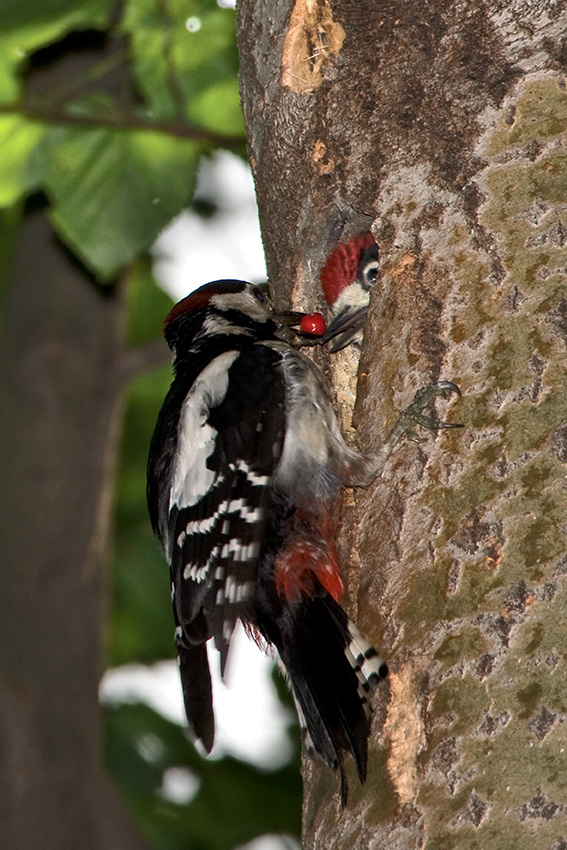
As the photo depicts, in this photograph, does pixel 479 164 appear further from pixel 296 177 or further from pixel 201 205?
pixel 201 205

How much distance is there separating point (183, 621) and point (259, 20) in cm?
155

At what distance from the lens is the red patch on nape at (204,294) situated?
11.7 ft

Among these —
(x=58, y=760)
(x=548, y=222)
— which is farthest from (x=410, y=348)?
(x=58, y=760)

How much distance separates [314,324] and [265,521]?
23.4 inches

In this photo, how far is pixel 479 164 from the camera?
242 cm

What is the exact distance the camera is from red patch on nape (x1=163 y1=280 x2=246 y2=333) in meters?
3.57

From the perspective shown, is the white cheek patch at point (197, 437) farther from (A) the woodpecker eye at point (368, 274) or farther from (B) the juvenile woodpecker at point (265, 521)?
(A) the woodpecker eye at point (368, 274)

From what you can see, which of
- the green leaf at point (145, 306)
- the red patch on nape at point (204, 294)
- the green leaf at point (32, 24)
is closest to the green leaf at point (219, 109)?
the green leaf at point (32, 24)

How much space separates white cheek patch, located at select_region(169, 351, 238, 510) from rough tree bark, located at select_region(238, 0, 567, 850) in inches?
14.4

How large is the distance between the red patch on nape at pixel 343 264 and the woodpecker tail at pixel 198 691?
0.98 metres

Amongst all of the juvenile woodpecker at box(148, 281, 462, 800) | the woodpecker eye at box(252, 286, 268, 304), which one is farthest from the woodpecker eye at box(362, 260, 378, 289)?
the woodpecker eye at box(252, 286, 268, 304)

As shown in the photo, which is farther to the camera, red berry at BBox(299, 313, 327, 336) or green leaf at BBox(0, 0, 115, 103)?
green leaf at BBox(0, 0, 115, 103)

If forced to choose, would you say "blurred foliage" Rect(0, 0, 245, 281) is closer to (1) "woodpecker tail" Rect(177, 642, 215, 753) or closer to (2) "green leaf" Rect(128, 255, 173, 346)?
(2) "green leaf" Rect(128, 255, 173, 346)

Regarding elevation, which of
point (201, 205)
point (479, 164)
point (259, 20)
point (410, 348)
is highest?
point (201, 205)
